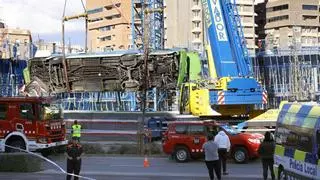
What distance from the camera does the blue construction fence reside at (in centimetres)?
4728

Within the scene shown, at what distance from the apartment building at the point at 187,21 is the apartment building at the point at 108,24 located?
592 inches

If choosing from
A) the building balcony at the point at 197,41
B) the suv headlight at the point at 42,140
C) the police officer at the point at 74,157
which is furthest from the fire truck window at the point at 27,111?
the building balcony at the point at 197,41

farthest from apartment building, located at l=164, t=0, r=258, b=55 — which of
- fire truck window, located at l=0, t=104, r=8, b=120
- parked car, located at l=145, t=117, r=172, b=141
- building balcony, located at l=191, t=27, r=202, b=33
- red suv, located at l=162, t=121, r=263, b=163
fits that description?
red suv, located at l=162, t=121, r=263, b=163

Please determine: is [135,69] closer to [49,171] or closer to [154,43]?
[49,171]

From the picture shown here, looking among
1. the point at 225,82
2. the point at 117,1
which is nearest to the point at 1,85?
the point at 225,82

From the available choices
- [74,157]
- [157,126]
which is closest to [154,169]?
[74,157]

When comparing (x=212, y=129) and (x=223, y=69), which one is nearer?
(x=212, y=129)

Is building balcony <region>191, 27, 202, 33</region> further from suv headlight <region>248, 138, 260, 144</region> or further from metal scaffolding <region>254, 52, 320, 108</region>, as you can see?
suv headlight <region>248, 138, 260, 144</region>

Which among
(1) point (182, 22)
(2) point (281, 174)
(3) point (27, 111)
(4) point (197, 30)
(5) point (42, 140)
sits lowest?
(5) point (42, 140)

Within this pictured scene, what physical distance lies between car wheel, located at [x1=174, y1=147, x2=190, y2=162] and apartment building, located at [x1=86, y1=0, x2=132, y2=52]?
11365 centimetres

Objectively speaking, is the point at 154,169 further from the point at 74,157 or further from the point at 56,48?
the point at 56,48

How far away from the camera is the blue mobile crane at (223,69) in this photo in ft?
93.5

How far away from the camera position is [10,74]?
48031 mm

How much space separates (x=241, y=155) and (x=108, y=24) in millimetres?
130149
